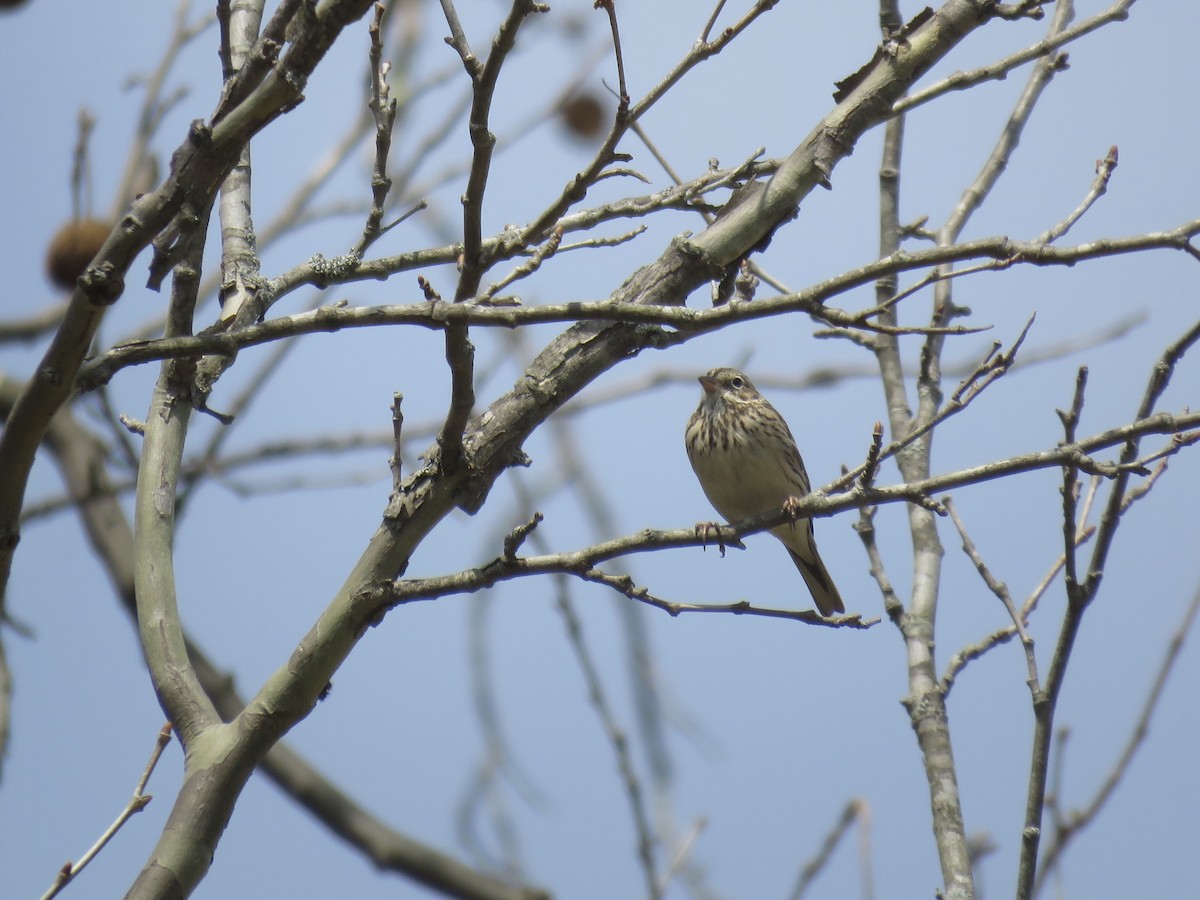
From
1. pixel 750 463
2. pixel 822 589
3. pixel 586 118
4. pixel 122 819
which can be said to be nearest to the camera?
pixel 122 819

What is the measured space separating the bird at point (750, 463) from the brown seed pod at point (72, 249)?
11.0 feet

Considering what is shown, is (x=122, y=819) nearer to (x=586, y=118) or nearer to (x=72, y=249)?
(x=72, y=249)

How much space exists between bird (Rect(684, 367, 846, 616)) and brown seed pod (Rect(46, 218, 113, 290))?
3365mm

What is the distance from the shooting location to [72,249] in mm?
6559

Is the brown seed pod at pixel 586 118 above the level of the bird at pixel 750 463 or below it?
above

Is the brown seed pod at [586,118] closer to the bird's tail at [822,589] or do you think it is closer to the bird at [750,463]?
the bird at [750,463]

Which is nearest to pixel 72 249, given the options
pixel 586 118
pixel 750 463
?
pixel 586 118

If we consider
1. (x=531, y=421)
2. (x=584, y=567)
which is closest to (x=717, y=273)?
(x=531, y=421)

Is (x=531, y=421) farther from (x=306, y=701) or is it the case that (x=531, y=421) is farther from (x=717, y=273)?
(x=306, y=701)

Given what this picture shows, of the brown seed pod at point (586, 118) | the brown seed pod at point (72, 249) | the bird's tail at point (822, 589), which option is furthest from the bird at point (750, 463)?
the brown seed pod at point (72, 249)

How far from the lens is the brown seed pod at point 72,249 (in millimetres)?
6461

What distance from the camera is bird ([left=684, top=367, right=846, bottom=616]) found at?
6.59 m

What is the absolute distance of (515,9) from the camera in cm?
248

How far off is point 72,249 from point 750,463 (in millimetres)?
3810
